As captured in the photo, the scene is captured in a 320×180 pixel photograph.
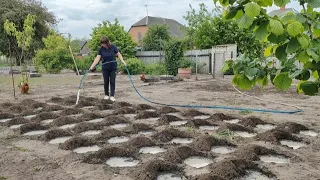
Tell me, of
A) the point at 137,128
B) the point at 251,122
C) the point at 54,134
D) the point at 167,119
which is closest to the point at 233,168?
the point at 137,128

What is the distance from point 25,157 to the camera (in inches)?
157

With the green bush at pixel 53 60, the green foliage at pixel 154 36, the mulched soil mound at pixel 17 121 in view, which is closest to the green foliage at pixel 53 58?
the green bush at pixel 53 60

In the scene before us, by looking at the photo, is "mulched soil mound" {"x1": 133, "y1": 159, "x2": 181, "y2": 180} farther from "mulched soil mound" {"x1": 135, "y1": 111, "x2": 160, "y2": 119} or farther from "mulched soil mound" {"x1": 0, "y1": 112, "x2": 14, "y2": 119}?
"mulched soil mound" {"x1": 0, "y1": 112, "x2": 14, "y2": 119}

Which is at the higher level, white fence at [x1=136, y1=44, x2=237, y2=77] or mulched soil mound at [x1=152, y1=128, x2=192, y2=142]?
white fence at [x1=136, y1=44, x2=237, y2=77]

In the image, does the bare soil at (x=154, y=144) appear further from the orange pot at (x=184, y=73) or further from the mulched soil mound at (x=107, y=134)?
the orange pot at (x=184, y=73)

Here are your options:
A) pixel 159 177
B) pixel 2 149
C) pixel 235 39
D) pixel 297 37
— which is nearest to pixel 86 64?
pixel 235 39

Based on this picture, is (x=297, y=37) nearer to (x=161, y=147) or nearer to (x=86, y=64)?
(x=161, y=147)

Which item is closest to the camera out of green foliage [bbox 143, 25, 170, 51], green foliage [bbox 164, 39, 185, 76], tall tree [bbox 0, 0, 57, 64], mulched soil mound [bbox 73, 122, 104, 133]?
mulched soil mound [bbox 73, 122, 104, 133]

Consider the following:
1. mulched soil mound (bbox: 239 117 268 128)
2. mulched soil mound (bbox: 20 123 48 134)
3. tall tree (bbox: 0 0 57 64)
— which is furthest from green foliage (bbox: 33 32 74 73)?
mulched soil mound (bbox: 239 117 268 128)

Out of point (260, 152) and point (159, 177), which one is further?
point (260, 152)

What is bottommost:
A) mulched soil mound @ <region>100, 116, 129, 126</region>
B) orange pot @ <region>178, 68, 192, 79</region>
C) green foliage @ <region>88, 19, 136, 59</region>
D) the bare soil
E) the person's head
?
the bare soil

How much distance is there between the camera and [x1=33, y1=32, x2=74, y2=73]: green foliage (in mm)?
23156

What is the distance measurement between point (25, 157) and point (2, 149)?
1.99ft

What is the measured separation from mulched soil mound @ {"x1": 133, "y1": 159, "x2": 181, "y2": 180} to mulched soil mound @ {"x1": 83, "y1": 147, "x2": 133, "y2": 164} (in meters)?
0.58
